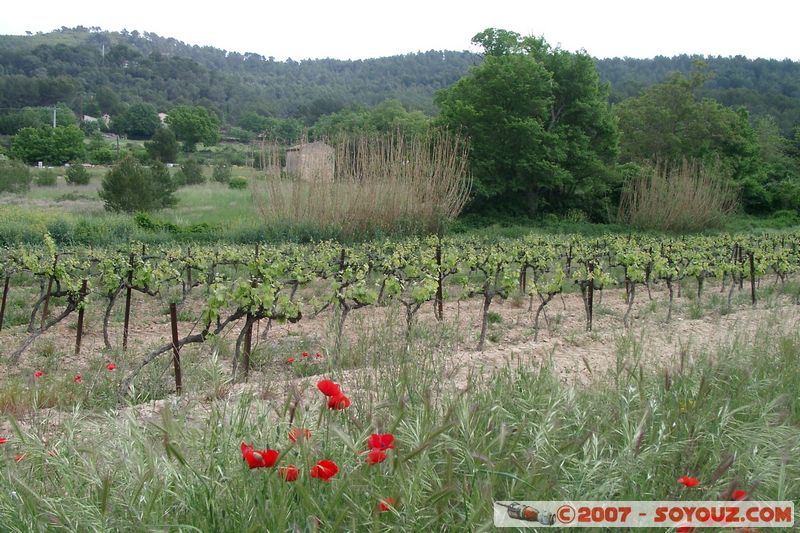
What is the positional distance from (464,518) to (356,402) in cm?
111

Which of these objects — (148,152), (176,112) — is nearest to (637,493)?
(148,152)

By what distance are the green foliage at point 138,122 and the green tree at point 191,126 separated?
6.80 metres

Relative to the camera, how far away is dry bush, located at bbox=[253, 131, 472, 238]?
57.5ft

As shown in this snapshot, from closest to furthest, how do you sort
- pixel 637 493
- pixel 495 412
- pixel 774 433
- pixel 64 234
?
pixel 637 493
pixel 774 433
pixel 495 412
pixel 64 234

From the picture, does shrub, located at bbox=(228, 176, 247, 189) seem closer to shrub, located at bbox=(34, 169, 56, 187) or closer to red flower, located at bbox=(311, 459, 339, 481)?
shrub, located at bbox=(34, 169, 56, 187)

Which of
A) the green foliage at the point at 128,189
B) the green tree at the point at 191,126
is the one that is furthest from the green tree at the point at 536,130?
the green tree at the point at 191,126

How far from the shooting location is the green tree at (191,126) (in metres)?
60.2

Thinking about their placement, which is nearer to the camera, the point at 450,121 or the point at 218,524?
the point at 218,524

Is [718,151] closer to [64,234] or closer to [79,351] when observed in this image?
[64,234]

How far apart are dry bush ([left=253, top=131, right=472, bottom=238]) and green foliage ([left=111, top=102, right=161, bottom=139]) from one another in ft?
178

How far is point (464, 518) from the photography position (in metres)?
1.97

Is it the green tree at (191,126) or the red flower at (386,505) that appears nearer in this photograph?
the red flower at (386,505)

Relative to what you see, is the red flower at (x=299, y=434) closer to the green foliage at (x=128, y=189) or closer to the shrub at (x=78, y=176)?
the green foliage at (x=128, y=189)

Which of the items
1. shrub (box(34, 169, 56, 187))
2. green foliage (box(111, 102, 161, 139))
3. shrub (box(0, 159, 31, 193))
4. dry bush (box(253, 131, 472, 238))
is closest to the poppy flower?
dry bush (box(253, 131, 472, 238))
